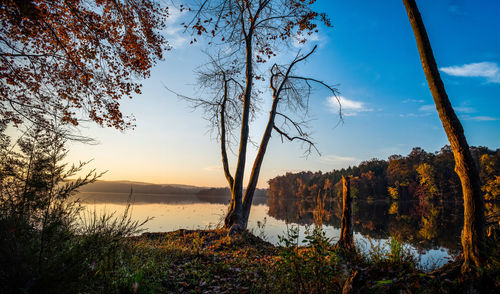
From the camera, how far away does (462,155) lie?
3.63m

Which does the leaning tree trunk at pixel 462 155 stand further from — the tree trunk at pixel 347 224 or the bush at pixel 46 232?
the bush at pixel 46 232

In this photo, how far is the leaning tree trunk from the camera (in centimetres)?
348

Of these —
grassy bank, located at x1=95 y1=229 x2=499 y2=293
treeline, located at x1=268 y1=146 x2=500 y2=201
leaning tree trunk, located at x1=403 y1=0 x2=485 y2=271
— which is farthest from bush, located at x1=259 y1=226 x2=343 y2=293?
treeline, located at x1=268 y1=146 x2=500 y2=201

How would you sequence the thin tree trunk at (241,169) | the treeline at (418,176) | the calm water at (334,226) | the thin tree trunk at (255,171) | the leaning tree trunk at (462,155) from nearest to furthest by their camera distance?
the leaning tree trunk at (462,155) < the calm water at (334,226) < the thin tree trunk at (241,169) < the thin tree trunk at (255,171) < the treeline at (418,176)

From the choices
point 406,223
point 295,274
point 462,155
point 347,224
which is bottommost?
point 406,223

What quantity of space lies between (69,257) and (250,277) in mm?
3030

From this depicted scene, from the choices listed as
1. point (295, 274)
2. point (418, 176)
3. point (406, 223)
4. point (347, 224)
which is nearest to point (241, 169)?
point (347, 224)

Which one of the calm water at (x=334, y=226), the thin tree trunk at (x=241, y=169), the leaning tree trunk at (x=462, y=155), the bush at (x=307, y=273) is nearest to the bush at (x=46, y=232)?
the calm water at (x=334, y=226)

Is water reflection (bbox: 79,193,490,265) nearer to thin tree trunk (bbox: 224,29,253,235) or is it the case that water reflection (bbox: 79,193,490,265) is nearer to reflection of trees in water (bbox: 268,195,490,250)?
reflection of trees in water (bbox: 268,195,490,250)

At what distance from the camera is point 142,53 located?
6.55m

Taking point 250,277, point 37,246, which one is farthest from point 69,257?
point 250,277

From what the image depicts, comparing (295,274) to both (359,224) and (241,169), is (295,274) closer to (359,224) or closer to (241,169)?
(241,169)

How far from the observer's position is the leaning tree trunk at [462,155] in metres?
3.48

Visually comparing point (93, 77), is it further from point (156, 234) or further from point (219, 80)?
point (156, 234)
